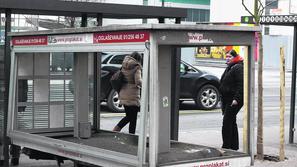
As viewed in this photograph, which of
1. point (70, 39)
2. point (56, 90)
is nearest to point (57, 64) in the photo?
point (56, 90)

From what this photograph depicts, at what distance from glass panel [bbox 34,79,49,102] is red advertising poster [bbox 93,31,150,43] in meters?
2.21

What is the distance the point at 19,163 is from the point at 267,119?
869 centimetres

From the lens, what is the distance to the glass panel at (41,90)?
26.0 feet

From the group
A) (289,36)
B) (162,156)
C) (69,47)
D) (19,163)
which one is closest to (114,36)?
(69,47)

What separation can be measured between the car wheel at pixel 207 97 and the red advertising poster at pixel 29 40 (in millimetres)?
10086

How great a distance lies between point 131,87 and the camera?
941cm

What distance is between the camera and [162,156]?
6.19 m

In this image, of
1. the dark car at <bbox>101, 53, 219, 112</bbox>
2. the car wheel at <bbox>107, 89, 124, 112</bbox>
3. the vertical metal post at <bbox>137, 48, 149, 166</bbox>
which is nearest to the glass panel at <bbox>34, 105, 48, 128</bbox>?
the vertical metal post at <bbox>137, 48, 149, 166</bbox>

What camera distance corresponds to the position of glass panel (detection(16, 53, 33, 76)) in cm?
Result: 773

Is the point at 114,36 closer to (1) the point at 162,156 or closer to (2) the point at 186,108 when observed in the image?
(1) the point at 162,156

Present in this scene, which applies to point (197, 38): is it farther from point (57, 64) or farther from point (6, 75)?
point (6, 75)

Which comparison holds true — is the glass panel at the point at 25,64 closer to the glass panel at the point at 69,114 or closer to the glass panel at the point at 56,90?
the glass panel at the point at 56,90

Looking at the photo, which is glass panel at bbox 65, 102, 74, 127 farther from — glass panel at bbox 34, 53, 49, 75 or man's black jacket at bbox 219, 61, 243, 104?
man's black jacket at bbox 219, 61, 243, 104

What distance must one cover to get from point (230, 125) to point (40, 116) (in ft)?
10.5
